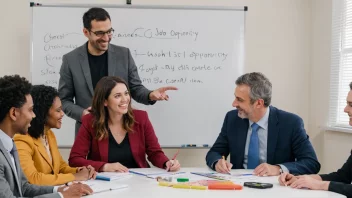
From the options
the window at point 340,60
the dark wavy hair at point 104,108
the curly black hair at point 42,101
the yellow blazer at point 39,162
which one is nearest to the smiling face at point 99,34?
the dark wavy hair at point 104,108

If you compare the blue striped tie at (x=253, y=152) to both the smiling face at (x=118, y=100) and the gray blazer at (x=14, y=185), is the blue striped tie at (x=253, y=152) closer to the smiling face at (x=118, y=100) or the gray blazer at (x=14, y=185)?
the smiling face at (x=118, y=100)

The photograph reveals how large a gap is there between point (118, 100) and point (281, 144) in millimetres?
1095

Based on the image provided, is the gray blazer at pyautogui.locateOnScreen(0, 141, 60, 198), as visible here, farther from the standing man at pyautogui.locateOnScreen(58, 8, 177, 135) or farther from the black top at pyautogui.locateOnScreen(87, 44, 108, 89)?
the black top at pyautogui.locateOnScreen(87, 44, 108, 89)

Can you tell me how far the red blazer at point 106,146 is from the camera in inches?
111

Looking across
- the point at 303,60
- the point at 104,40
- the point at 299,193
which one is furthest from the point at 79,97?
the point at 303,60

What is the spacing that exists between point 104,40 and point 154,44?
0.76m

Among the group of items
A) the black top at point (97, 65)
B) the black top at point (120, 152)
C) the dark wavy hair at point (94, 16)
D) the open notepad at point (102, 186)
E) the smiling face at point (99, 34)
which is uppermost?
the dark wavy hair at point (94, 16)

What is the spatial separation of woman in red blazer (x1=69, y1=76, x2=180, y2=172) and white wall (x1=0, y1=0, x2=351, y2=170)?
4.29 ft

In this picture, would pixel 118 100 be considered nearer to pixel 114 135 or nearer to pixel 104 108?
pixel 104 108

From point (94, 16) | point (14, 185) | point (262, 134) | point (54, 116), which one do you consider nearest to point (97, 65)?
point (94, 16)

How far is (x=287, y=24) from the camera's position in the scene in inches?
175

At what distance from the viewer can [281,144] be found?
9.32 feet

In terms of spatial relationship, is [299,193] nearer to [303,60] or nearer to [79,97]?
[79,97]

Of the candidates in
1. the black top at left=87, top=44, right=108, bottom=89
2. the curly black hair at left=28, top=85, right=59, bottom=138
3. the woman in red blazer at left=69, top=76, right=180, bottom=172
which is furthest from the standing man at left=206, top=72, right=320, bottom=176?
the black top at left=87, top=44, right=108, bottom=89
